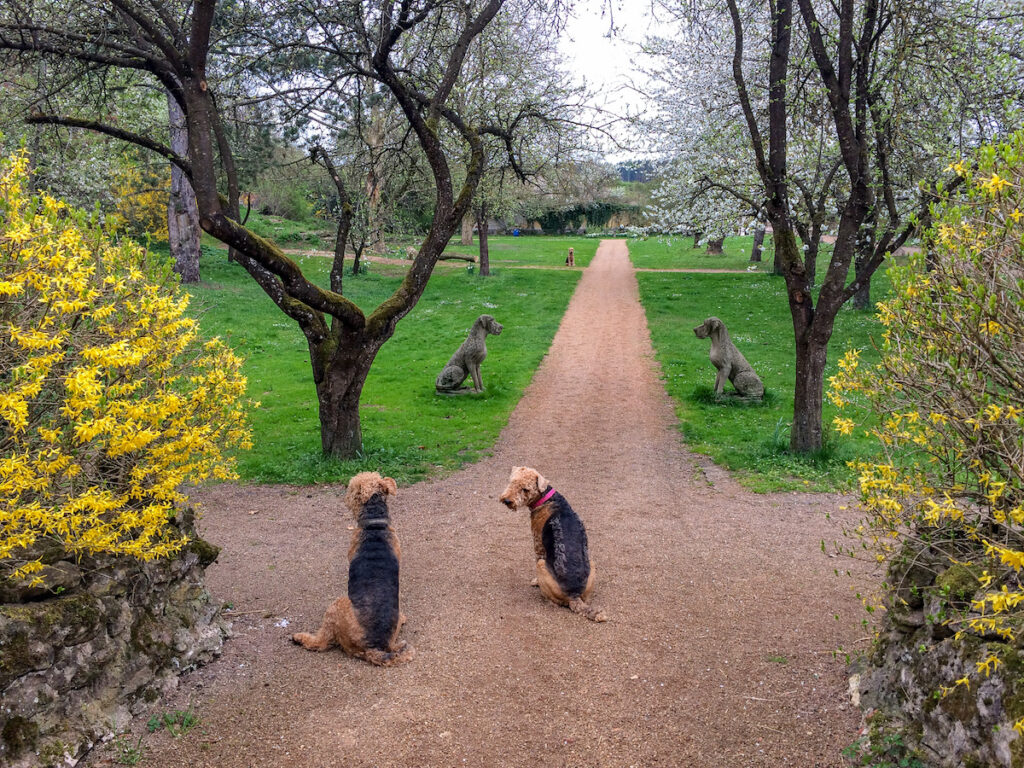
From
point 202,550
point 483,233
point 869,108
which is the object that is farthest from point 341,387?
point 483,233

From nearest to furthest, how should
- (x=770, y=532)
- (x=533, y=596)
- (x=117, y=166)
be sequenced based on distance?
(x=533, y=596), (x=770, y=532), (x=117, y=166)

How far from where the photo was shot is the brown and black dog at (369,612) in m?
5.38

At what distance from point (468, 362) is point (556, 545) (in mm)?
8118

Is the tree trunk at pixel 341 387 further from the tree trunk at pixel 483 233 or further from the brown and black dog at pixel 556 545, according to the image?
the tree trunk at pixel 483 233

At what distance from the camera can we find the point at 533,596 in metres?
6.52

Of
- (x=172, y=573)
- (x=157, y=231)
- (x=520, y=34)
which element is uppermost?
(x=520, y=34)

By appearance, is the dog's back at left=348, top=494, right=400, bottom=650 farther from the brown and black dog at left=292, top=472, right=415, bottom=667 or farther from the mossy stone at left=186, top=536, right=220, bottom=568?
the mossy stone at left=186, top=536, right=220, bottom=568

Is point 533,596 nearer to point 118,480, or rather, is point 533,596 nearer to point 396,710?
point 396,710

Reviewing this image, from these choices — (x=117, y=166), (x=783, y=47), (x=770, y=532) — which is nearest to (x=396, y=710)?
(x=770, y=532)

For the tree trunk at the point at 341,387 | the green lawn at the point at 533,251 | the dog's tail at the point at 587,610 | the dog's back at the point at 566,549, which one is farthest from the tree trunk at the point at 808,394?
the green lawn at the point at 533,251

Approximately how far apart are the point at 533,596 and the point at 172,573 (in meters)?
3.01

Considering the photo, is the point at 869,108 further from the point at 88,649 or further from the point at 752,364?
the point at 88,649

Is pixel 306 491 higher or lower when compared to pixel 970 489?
lower

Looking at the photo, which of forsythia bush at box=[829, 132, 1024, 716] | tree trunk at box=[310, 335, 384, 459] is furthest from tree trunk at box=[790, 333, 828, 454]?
tree trunk at box=[310, 335, 384, 459]
